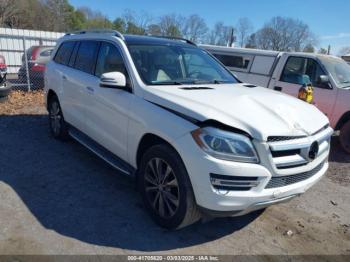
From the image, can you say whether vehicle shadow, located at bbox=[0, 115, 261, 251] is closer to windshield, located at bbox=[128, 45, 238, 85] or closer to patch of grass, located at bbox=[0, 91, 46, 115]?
windshield, located at bbox=[128, 45, 238, 85]

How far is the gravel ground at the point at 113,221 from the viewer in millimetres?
3180

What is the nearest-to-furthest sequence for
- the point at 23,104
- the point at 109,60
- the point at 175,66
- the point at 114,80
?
1. the point at 114,80
2. the point at 175,66
3. the point at 109,60
4. the point at 23,104

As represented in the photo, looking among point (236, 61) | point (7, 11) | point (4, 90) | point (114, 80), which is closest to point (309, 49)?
point (7, 11)

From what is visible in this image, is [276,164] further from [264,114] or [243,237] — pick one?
[243,237]

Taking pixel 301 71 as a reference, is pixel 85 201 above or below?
below

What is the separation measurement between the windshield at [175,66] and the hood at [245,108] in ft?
0.95

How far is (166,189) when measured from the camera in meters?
3.29

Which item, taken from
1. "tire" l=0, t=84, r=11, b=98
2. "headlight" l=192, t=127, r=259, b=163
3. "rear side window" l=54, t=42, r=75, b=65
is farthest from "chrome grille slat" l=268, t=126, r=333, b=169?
"tire" l=0, t=84, r=11, b=98

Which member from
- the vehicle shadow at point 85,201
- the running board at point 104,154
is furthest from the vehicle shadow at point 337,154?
the running board at point 104,154

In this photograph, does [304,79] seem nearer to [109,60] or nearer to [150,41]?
[150,41]

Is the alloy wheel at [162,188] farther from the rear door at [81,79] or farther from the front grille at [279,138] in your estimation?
the rear door at [81,79]

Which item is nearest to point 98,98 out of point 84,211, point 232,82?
point 84,211

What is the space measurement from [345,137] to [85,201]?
217 inches

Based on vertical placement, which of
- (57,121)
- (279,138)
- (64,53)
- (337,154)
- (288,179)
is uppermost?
(64,53)
